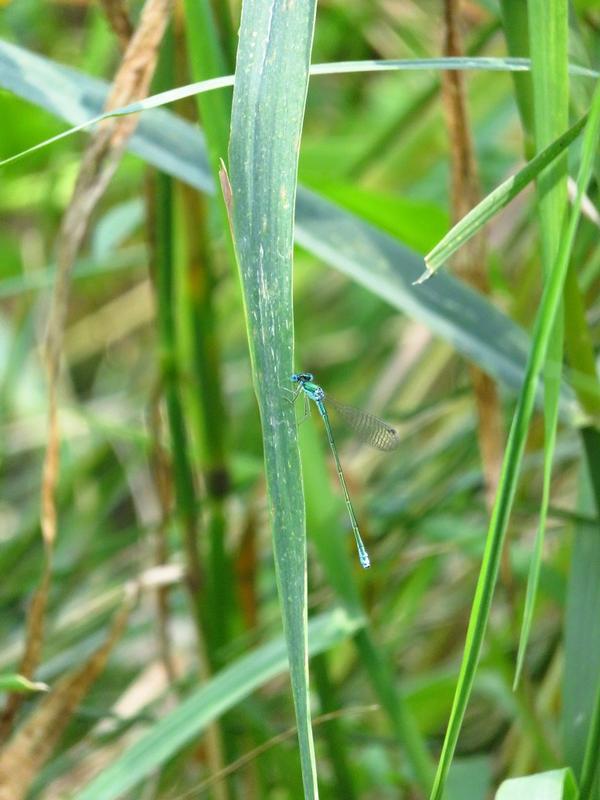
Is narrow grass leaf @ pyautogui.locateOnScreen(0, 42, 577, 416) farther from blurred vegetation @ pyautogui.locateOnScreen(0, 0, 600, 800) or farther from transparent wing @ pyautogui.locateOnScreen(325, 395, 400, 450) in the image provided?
transparent wing @ pyautogui.locateOnScreen(325, 395, 400, 450)

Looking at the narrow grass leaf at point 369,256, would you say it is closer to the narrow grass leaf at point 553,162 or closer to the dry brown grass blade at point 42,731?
the narrow grass leaf at point 553,162

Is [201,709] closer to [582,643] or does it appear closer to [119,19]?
[582,643]

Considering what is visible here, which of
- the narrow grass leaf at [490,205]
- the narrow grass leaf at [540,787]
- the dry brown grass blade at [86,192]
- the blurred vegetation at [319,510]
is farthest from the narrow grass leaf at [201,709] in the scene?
the narrow grass leaf at [490,205]

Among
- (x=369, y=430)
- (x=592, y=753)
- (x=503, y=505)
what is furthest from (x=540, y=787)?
(x=369, y=430)

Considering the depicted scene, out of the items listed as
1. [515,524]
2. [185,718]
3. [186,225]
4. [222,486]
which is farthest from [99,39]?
[185,718]

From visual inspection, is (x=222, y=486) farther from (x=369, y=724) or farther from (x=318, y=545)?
(x=369, y=724)
